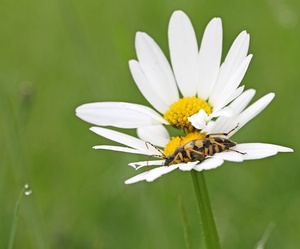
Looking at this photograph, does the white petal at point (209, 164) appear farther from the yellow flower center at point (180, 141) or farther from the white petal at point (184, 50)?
the white petal at point (184, 50)

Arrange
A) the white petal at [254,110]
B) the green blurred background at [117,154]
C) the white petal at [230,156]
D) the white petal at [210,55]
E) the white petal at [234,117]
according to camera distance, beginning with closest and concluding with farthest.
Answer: the white petal at [230,156]
the white petal at [254,110]
the white petal at [234,117]
the white petal at [210,55]
the green blurred background at [117,154]

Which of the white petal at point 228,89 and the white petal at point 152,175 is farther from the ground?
the white petal at point 228,89

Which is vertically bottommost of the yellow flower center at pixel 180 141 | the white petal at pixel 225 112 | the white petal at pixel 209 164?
the white petal at pixel 209 164

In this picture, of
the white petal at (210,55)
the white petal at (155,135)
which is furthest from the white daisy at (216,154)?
the white petal at (210,55)

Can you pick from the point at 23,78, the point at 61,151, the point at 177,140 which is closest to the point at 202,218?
the point at 177,140

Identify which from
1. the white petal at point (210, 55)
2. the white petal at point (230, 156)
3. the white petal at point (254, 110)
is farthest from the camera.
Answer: the white petal at point (210, 55)

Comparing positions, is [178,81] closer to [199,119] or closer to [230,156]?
[199,119]
